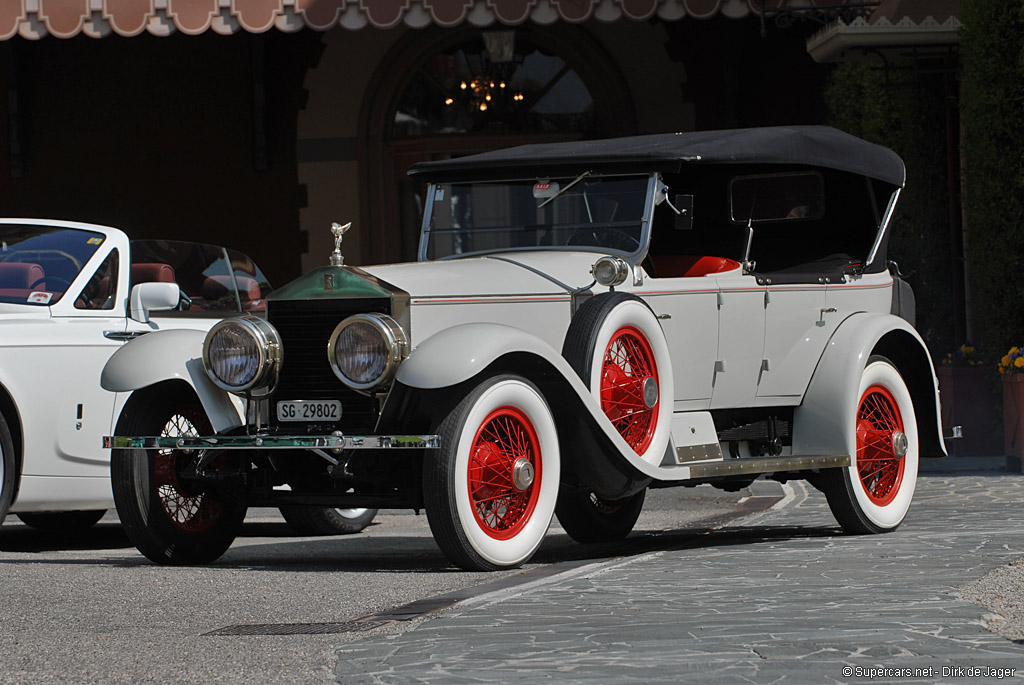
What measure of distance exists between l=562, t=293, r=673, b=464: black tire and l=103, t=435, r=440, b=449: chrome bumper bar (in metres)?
0.83

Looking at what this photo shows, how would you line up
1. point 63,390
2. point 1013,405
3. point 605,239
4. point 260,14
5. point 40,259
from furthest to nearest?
point 260,14 < point 1013,405 < point 40,259 < point 63,390 < point 605,239

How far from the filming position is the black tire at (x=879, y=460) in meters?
7.49

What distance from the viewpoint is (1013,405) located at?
10.9 m

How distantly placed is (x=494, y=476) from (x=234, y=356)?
1.20 m

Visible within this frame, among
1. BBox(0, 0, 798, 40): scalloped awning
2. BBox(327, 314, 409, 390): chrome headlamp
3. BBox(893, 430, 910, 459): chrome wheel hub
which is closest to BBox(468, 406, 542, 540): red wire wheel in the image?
BBox(327, 314, 409, 390): chrome headlamp

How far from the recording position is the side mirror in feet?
26.8

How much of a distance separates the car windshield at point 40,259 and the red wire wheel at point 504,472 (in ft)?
9.66

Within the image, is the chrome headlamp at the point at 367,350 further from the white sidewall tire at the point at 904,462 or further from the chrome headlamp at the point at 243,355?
the white sidewall tire at the point at 904,462

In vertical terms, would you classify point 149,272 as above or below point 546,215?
below

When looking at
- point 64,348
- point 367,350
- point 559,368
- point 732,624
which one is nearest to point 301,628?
point 732,624

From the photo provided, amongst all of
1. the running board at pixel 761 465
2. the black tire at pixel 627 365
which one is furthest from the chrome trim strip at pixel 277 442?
the running board at pixel 761 465

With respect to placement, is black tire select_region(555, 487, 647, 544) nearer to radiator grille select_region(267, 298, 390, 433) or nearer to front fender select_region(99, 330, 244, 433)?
radiator grille select_region(267, 298, 390, 433)

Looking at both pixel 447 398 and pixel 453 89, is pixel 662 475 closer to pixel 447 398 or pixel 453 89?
pixel 447 398

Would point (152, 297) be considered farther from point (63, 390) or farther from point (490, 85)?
point (490, 85)
